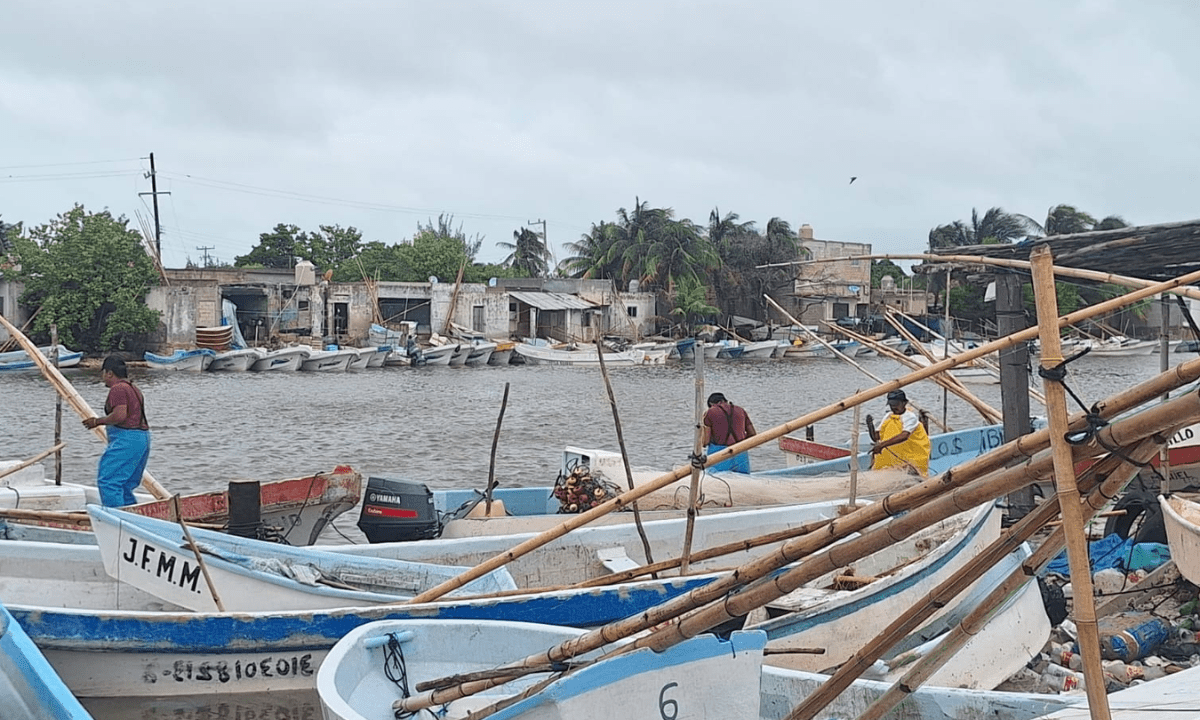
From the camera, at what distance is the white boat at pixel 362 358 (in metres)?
41.1

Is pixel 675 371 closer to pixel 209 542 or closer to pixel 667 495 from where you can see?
pixel 667 495

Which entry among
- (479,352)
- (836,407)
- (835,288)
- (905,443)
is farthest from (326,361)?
(836,407)

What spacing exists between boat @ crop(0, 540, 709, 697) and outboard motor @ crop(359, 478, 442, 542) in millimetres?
2486

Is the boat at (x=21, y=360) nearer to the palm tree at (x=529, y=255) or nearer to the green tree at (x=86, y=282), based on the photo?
Result: the green tree at (x=86, y=282)

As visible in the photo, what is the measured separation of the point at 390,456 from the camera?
66.2 ft

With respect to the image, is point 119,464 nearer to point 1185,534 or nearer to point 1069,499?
point 1069,499

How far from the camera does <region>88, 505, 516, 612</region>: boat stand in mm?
6645

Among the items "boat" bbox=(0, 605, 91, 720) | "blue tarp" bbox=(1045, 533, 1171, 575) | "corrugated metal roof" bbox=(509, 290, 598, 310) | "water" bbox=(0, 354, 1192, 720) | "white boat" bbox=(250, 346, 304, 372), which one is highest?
"corrugated metal roof" bbox=(509, 290, 598, 310)

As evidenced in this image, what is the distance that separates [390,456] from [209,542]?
13160 mm

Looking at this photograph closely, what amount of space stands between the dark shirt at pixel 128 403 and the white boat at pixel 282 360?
31882 millimetres

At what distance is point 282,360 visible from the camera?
39781 mm

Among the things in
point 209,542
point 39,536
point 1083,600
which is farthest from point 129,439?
point 1083,600

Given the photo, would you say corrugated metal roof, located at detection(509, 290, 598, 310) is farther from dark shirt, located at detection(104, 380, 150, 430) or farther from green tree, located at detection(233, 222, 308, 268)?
dark shirt, located at detection(104, 380, 150, 430)

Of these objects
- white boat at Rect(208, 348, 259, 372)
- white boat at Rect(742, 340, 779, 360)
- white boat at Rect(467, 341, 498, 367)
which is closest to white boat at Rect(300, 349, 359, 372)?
white boat at Rect(208, 348, 259, 372)
